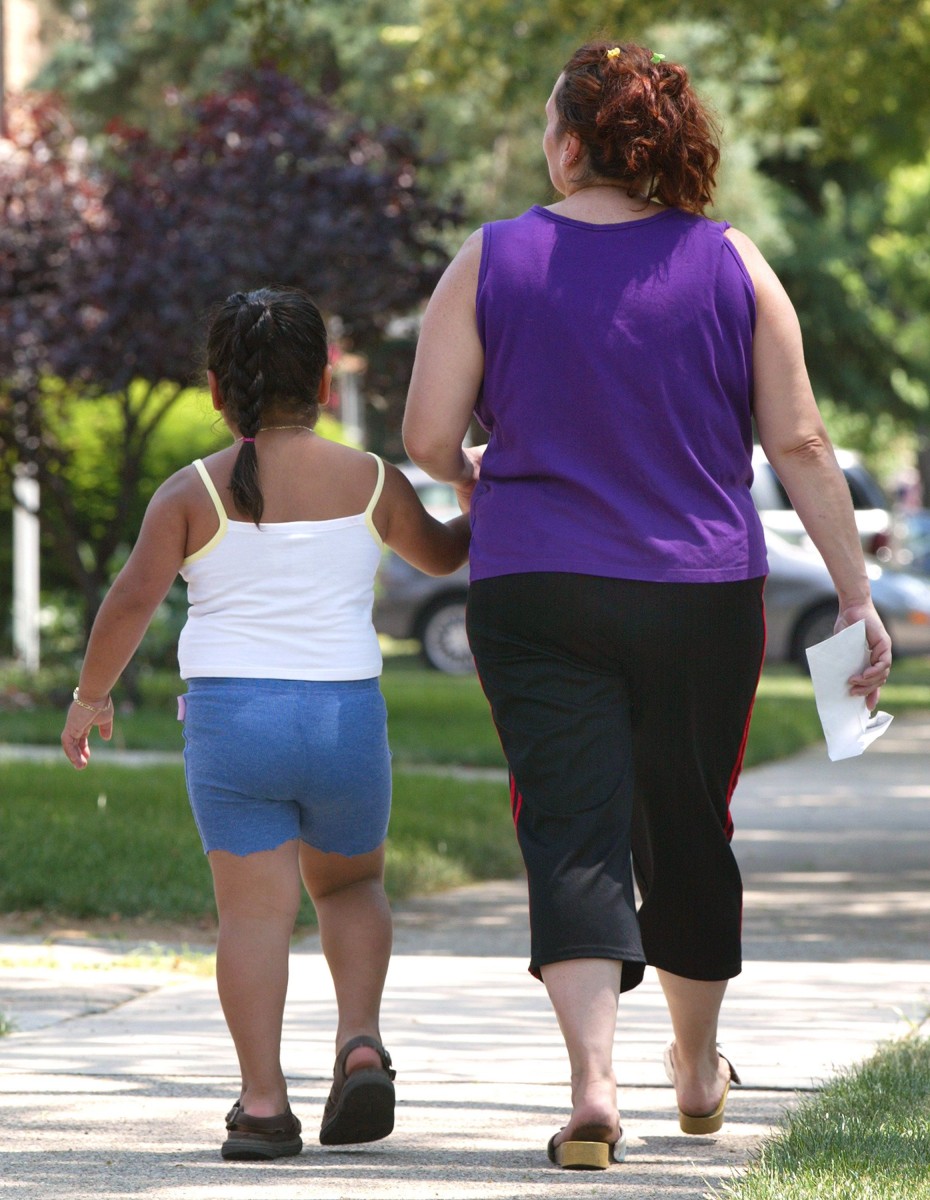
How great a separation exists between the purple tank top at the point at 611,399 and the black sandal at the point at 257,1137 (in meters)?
1.00

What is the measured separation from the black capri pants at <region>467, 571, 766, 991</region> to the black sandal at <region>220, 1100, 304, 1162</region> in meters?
0.53

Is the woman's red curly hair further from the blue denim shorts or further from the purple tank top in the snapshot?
the blue denim shorts

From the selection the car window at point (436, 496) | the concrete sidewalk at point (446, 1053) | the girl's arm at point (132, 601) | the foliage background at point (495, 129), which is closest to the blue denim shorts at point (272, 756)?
the girl's arm at point (132, 601)

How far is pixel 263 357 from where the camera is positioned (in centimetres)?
356

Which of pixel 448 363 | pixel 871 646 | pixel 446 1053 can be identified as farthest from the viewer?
pixel 446 1053

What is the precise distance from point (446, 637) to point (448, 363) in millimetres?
15157

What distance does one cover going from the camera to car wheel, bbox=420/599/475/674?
18484mm

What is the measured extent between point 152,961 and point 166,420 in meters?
10.8

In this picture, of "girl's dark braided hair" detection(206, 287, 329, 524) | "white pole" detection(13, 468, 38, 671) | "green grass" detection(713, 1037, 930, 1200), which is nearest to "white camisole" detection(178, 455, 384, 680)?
"girl's dark braided hair" detection(206, 287, 329, 524)

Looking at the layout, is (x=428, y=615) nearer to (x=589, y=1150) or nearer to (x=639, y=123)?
(x=639, y=123)

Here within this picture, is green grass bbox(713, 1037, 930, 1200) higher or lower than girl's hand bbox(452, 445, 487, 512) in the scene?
lower

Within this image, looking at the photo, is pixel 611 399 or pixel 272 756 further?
pixel 272 756

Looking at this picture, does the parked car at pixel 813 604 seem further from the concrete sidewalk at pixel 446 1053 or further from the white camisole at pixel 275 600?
the white camisole at pixel 275 600

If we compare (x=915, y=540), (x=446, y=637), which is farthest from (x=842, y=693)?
(x=915, y=540)
